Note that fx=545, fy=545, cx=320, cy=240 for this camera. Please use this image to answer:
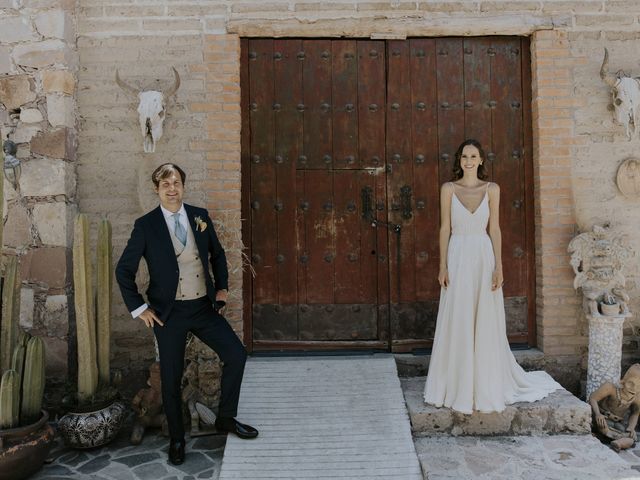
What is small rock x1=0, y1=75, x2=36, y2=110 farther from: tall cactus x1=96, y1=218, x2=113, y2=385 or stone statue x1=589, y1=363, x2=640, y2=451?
stone statue x1=589, y1=363, x2=640, y2=451

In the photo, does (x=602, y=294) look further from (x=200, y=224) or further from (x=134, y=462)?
(x=134, y=462)

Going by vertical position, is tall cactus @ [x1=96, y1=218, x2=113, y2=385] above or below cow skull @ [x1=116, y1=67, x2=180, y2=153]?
below

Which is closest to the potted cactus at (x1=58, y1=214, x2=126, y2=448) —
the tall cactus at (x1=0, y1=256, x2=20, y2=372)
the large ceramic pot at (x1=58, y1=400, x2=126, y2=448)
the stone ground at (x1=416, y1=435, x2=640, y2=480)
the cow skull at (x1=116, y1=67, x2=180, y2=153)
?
the large ceramic pot at (x1=58, y1=400, x2=126, y2=448)

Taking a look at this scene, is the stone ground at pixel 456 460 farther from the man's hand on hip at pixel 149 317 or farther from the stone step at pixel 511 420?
the man's hand on hip at pixel 149 317

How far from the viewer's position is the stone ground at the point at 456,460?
3.35m

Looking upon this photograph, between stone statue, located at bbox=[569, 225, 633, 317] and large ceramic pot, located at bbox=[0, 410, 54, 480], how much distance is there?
13.6 feet

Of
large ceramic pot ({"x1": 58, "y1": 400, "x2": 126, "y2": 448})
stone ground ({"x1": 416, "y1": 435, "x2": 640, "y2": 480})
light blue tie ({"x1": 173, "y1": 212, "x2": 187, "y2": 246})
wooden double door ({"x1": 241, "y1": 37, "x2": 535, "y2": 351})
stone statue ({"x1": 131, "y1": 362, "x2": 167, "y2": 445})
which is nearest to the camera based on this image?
stone ground ({"x1": 416, "y1": 435, "x2": 640, "y2": 480})

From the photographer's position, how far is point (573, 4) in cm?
472

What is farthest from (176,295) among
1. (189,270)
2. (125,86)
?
(125,86)

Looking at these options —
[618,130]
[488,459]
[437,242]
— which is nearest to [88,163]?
[437,242]

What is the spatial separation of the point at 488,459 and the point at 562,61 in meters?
3.35

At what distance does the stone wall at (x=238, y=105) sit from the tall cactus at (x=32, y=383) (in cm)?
106

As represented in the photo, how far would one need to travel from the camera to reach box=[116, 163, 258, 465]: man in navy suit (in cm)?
360

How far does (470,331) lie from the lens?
3.80 metres
